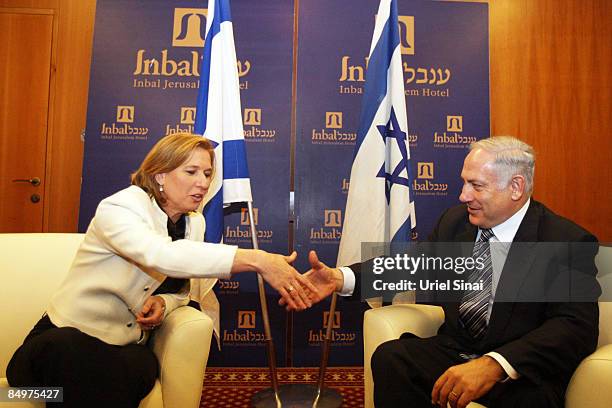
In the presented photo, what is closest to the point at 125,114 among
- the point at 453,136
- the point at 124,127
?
the point at 124,127

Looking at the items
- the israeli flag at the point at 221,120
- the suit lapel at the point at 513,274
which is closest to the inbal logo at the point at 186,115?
the israeli flag at the point at 221,120

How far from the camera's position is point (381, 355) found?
5.38ft

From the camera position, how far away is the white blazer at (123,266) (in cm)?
150

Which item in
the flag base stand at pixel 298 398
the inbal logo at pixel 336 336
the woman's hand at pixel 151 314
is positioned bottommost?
the flag base stand at pixel 298 398

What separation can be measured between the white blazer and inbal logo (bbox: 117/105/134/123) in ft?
6.71

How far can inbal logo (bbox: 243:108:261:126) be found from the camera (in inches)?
139

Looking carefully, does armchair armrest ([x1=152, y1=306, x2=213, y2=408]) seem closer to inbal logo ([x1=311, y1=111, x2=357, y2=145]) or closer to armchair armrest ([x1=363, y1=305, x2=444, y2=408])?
armchair armrest ([x1=363, y1=305, x2=444, y2=408])

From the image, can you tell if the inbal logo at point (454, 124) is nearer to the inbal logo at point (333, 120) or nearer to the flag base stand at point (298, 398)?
the inbal logo at point (333, 120)

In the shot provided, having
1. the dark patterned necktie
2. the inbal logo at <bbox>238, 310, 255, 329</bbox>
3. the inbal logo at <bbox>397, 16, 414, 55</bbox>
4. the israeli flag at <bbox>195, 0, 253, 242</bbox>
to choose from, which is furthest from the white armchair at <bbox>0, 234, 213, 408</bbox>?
the inbal logo at <bbox>397, 16, 414, 55</bbox>

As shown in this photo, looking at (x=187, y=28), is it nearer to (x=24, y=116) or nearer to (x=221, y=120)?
(x=221, y=120)

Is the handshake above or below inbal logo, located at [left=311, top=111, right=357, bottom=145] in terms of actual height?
below

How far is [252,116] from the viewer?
354 cm

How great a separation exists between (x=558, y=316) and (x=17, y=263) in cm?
194

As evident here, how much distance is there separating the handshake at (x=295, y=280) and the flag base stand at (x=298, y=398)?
911mm
